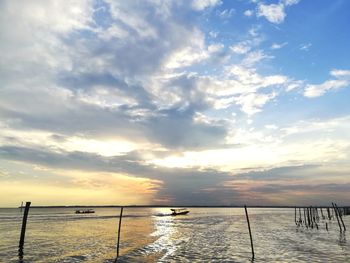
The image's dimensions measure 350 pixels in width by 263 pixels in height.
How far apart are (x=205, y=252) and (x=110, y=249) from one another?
8924 millimetres

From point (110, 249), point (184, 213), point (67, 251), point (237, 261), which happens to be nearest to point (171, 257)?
point (237, 261)

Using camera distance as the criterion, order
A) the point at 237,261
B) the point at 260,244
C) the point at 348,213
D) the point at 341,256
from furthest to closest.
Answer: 1. the point at 348,213
2. the point at 260,244
3. the point at 341,256
4. the point at 237,261

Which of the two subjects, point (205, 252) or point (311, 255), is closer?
point (311, 255)

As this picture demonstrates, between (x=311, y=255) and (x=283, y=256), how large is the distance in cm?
250

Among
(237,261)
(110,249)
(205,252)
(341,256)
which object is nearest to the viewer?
(237,261)

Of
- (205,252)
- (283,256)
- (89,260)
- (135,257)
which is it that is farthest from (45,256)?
(283,256)

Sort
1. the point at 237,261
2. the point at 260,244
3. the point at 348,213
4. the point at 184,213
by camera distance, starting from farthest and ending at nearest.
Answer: the point at 184,213, the point at 348,213, the point at 260,244, the point at 237,261

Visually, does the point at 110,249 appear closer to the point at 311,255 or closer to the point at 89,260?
the point at 89,260

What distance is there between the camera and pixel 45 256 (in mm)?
25156

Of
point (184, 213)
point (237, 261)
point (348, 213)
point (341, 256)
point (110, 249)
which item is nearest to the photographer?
point (237, 261)

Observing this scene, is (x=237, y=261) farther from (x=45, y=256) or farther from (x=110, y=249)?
(x=45, y=256)

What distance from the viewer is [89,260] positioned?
919 inches

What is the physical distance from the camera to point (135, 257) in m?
24.7

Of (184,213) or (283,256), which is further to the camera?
(184,213)
